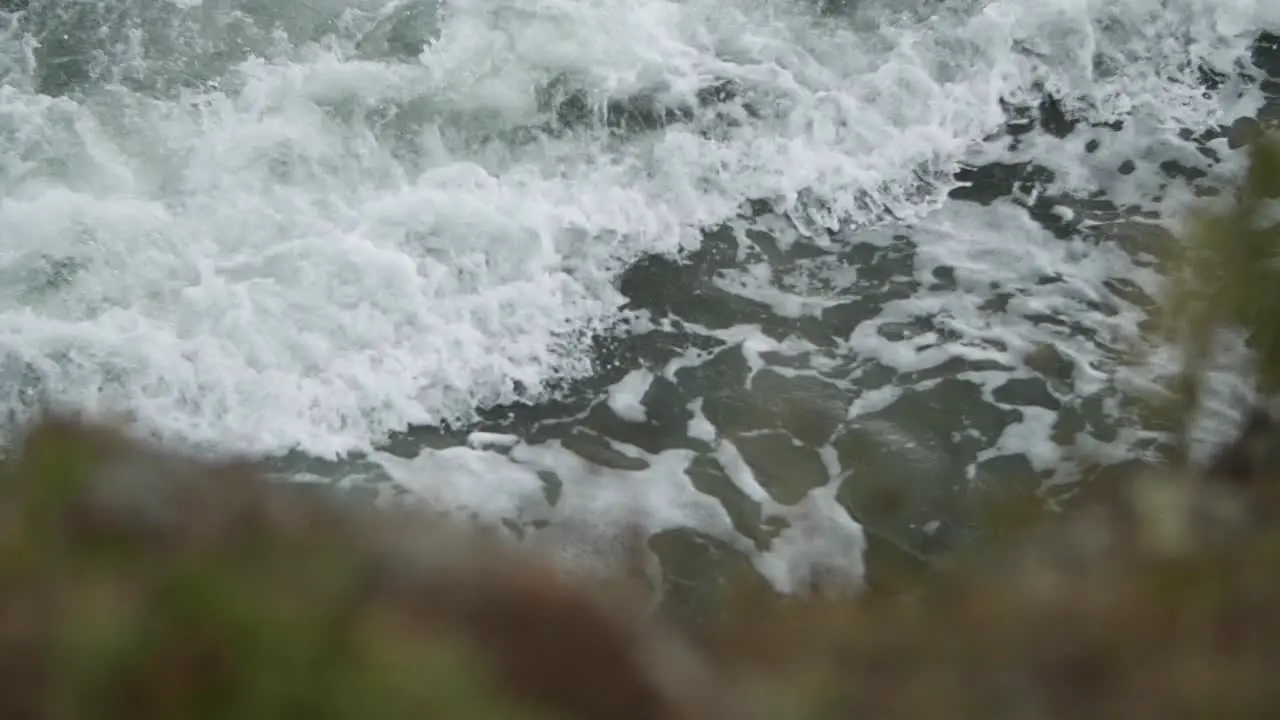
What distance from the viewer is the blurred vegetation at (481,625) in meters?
1.15

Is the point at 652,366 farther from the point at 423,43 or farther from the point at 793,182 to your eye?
the point at 423,43

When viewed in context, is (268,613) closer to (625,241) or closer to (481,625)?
(481,625)

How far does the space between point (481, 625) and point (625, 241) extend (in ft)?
15.3

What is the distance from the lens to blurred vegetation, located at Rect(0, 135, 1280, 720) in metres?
1.15

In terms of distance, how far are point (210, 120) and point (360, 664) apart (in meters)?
5.39

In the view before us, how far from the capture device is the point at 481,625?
1.30 metres

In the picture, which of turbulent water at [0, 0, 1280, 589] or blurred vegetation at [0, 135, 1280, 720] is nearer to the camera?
blurred vegetation at [0, 135, 1280, 720]

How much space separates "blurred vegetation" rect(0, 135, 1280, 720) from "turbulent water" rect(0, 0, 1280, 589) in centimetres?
229

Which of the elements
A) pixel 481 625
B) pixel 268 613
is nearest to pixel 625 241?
pixel 481 625

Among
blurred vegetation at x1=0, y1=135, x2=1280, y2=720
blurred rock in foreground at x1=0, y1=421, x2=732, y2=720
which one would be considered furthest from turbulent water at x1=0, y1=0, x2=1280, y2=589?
blurred rock in foreground at x1=0, y1=421, x2=732, y2=720

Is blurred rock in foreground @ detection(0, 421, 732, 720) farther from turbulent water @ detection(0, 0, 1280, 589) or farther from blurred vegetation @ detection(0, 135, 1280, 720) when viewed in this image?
turbulent water @ detection(0, 0, 1280, 589)

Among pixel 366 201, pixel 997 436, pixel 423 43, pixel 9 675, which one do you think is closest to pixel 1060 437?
pixel 997 436

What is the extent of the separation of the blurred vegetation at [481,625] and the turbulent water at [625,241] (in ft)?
7.52

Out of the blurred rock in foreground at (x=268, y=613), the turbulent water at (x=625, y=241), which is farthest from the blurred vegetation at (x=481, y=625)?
the turbulent water at (x=625, y=241)
